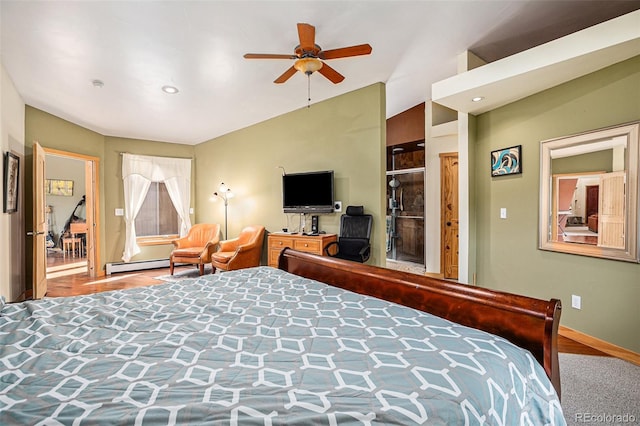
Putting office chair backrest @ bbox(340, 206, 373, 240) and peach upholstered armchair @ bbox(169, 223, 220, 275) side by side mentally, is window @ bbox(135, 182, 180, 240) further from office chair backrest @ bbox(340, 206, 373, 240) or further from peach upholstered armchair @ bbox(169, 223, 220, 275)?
office chair backrest @ bbox(340, 206, 373, 240)

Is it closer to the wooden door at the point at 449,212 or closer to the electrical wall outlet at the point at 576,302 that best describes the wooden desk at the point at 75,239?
the wooden door at the point at 449,212

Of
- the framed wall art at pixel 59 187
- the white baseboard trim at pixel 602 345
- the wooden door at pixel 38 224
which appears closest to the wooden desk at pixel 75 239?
the framed wall art at pixel 59 187

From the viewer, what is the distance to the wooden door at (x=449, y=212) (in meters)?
5.27

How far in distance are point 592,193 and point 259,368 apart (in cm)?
319

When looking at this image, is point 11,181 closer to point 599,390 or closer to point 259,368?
point 259,368

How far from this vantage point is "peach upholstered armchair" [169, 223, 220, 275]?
5.30 metres

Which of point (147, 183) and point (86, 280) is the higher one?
point (147, 183)

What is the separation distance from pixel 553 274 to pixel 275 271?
2695mm

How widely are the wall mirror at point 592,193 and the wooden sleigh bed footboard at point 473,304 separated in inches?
78.8

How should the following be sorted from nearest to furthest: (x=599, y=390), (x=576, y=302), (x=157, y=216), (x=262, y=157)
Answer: (x=599, y=390) → (x=576, y=302) → (x=262, y=157) → (x=157, y=216)

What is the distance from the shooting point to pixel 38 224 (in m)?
3.94

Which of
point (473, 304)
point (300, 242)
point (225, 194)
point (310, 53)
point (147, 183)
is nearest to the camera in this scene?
point (473, 304)

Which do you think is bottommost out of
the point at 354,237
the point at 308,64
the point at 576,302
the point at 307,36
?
the point at 576,302

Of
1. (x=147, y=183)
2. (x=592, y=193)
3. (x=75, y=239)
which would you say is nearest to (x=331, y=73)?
(x=592, y=193)
